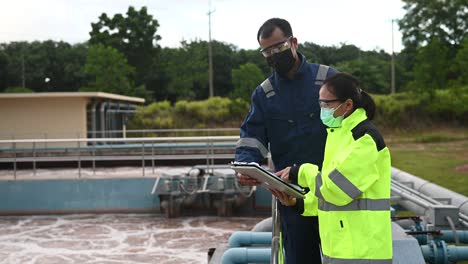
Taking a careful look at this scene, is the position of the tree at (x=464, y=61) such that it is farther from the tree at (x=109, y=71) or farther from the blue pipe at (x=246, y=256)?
the blue pipe at (x=246, y=256)

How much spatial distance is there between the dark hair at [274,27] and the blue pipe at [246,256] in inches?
80.0

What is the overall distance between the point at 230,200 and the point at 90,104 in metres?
10.6

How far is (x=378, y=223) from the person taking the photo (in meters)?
2.68

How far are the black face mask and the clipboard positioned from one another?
2.30 feet

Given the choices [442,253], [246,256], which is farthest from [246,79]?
[246,256]

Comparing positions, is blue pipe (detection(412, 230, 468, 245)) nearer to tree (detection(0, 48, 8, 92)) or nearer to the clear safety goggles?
the clear safety goggles

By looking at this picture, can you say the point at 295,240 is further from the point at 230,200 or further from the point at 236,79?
the point at 236,79

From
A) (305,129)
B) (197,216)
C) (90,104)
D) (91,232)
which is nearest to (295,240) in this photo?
(305,129)

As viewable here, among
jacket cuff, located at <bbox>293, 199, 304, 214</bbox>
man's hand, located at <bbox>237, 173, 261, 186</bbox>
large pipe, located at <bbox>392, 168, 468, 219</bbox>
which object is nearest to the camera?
man's hand, located at <bbox>237, 173, 261, 186</bbox>

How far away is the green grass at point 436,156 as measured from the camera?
1462cm

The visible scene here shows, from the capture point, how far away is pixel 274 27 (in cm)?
307

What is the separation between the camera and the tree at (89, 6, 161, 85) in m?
44.2

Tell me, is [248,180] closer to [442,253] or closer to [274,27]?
[274,27]

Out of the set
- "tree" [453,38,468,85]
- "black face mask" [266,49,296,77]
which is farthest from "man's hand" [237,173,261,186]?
"tree" [453,38,468,85]
